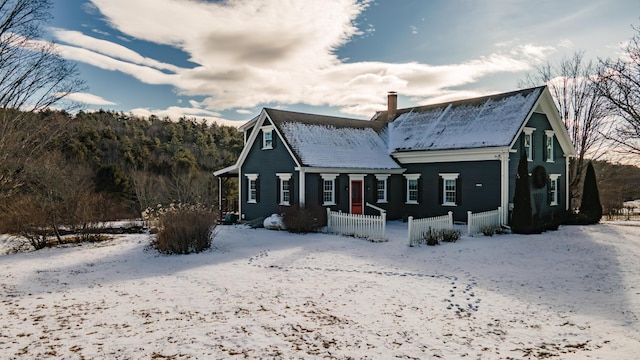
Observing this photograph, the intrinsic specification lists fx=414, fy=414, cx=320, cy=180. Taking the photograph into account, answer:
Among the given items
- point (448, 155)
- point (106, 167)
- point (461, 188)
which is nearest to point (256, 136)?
point (448, 155)

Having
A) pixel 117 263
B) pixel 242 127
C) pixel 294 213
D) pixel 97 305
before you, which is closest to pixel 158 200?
pixel 242 127

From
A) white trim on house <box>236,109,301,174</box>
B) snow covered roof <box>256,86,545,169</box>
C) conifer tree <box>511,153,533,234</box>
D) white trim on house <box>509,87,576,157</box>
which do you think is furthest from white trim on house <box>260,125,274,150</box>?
conifer tree <box>511,153,533,234</box>

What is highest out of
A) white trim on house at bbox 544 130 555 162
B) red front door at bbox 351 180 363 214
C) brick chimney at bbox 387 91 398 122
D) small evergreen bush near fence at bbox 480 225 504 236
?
brick chimney at bbox 387 91 398 122

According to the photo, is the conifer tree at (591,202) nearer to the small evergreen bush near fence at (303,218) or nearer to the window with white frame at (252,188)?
the small evergreen bush near fence at (303,218)

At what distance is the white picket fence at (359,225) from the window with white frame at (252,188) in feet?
19.4

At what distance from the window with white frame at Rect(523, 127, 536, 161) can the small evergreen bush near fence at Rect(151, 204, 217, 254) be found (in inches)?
680

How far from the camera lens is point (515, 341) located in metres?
6.93

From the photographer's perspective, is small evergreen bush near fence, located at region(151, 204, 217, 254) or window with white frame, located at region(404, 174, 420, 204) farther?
window with white frame, located at region(404, 174, 420, 204)

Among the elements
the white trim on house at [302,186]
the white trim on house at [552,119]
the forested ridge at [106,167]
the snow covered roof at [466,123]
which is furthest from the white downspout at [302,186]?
the white trim on house at [552,119]

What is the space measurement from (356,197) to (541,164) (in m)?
10.9

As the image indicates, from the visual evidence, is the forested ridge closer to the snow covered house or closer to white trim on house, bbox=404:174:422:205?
the snow covered house

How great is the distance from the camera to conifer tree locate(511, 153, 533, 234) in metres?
19.3

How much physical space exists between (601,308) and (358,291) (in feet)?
16.9

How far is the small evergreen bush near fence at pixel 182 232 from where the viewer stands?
14.5 metres
